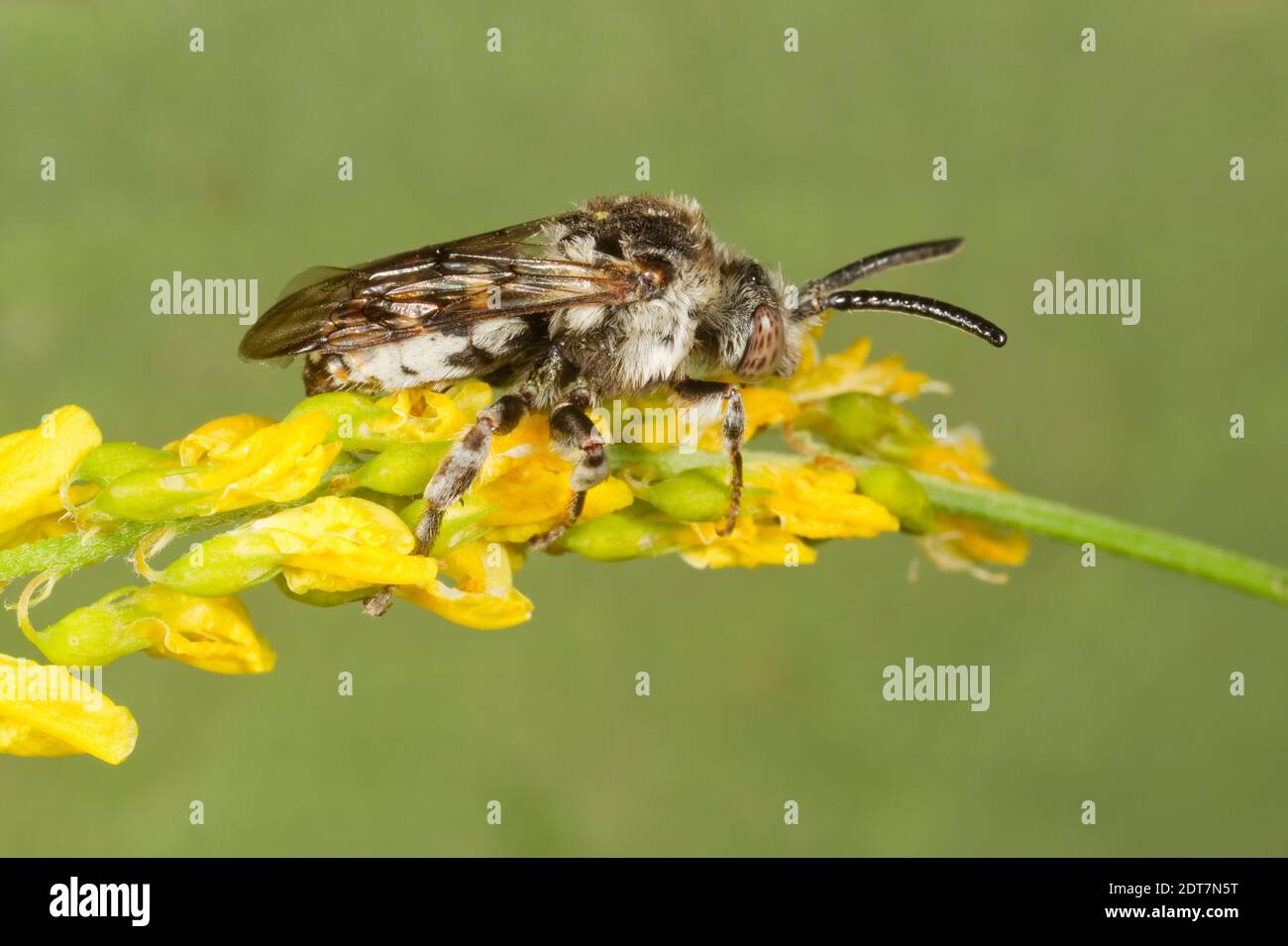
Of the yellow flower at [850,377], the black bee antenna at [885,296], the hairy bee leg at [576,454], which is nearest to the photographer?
the hairy bee leg at [576,454]

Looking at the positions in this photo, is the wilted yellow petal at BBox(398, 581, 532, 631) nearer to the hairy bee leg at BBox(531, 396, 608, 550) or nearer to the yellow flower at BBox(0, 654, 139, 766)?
the hairy bee leg at BBox(531, 396, 608, 550)

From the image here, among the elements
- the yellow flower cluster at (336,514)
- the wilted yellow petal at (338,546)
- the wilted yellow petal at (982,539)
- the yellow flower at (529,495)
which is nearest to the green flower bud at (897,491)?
the yellow flower cluster at (336,514)

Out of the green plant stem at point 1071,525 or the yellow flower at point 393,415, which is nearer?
the yellow flower at point 393,415

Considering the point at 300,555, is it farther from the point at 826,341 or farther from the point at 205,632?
the point at 826,341

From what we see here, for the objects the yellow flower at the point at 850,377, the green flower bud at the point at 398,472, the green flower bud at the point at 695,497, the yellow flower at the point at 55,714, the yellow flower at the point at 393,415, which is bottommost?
the yellow flower at the point at 55,714

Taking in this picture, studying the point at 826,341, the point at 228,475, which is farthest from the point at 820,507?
the point at 826,341

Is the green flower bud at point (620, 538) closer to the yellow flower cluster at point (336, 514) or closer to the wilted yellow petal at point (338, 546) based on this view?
the yellow flower cluster at point (336, 514)

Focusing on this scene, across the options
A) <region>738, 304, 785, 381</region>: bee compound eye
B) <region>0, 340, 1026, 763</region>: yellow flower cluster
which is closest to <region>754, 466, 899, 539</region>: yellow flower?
<region>0, 340, 1026, 763</region>: yellow flower cluster
